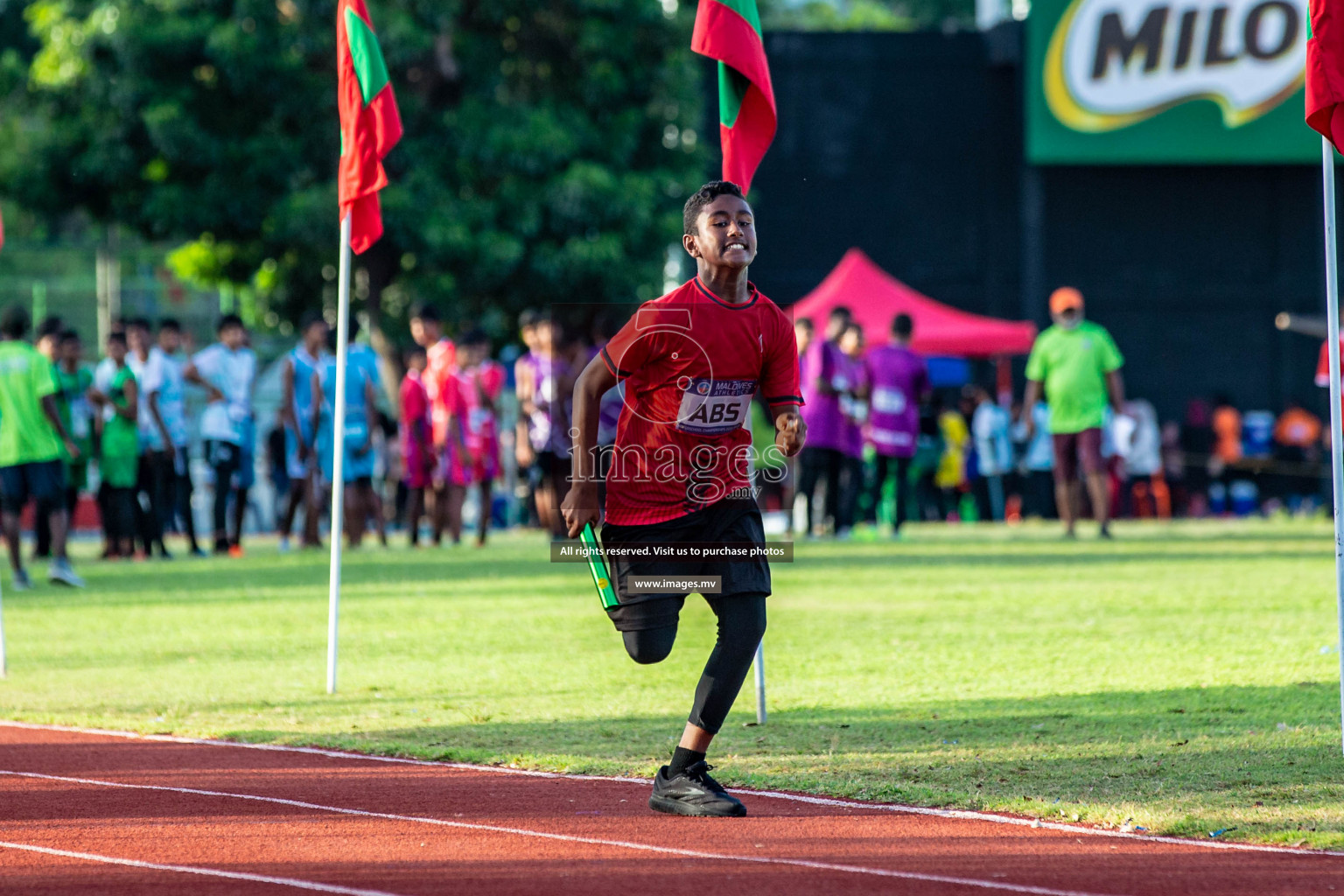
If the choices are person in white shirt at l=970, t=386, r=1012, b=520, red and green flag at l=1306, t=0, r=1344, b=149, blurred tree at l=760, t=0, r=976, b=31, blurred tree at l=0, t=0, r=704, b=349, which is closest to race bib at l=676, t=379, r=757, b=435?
red and green flag at l=1306, t=0, r=1344, b=149

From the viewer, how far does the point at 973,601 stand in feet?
39.3

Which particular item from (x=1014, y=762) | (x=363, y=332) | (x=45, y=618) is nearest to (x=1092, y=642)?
(x=1014, y=762)

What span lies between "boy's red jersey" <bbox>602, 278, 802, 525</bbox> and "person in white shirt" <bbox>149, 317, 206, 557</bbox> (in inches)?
463

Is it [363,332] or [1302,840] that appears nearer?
[1302,840]

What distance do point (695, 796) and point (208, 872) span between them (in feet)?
5.16

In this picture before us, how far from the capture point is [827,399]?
675 inches

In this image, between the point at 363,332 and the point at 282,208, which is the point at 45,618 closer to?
the point at 282,208

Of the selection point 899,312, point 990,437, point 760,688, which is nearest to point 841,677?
point 760,688

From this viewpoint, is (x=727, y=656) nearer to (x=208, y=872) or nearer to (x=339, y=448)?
(x=208, y=872)

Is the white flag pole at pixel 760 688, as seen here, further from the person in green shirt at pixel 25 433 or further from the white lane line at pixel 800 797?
the person in green shirt at pixel 25 433

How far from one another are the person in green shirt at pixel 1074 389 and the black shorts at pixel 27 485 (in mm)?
8639

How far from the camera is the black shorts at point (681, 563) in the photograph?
587 cm

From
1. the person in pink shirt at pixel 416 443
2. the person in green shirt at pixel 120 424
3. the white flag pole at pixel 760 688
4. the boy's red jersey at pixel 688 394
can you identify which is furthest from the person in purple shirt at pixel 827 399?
the boy's red jersey at pixel 688 394

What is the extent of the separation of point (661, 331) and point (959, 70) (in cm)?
2508
